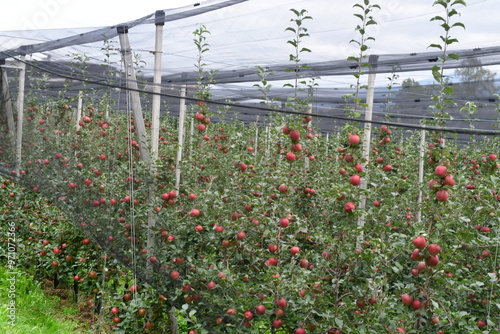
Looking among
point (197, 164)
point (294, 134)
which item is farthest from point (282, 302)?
point (197, 164)

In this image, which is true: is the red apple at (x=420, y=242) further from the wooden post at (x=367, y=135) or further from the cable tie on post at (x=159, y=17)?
the cable tie on post at (x=159, y=17)

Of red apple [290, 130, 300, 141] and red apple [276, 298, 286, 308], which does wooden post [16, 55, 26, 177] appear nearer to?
red apple [290, 130, 300, 141]

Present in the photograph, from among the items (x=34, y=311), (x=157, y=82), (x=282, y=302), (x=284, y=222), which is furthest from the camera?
(x=34, y=311)

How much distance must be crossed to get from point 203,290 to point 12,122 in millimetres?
3281

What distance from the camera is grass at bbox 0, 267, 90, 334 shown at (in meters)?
3.83

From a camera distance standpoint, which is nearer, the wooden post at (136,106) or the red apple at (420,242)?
the red apple at (420,242)

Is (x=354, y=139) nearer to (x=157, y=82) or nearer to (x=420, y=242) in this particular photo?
(x=420, y=242)

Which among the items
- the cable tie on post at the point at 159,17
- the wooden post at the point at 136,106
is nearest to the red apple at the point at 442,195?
the wooden post at the point at 136,106

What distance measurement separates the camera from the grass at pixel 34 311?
12.6 feet

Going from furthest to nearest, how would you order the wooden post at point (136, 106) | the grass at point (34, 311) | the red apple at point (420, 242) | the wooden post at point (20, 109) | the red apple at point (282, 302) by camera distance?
1. the wooden post at point (20, 109)
2. the grass at point (34, 311)
3. the wooden post at point (136, 106)
4. the red apple at point (282, 302)
5. the red apple at point (420, 242)

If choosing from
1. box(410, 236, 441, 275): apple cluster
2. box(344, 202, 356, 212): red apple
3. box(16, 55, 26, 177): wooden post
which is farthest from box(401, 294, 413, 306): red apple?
box(16, 55, 26, 177): wooden post

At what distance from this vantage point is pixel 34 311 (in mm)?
4234

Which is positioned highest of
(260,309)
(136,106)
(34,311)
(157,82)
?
(157,82)

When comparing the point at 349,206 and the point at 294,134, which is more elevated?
the point at 294,134
